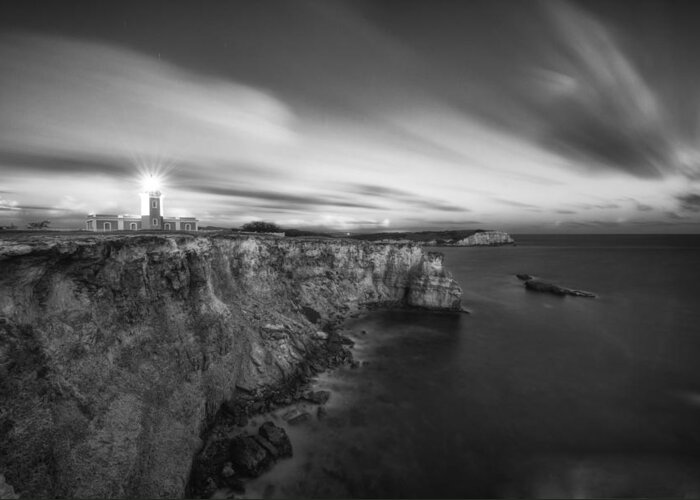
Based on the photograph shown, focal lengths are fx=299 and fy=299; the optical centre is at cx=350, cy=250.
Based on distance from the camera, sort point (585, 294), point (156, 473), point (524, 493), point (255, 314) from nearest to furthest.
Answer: point (156, 473)
point (524, 493)
point (255, 314)
point (585, 294)

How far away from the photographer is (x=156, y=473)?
13023 millimetres

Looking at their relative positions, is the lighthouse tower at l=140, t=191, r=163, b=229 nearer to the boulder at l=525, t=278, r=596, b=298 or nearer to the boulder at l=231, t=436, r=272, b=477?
the boulder at l=231, t=436, r=272, b=477

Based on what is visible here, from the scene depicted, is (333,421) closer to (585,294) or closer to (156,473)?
(156,473)

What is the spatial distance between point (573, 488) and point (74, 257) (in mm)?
27727

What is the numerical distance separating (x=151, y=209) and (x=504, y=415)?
47921mm

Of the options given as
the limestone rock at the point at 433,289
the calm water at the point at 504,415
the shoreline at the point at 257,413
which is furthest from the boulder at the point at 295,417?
the limestone rock at the point at 433,289

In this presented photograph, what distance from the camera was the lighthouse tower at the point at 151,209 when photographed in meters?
41.9

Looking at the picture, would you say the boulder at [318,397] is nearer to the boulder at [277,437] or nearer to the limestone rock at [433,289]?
the boulder at [277,437]

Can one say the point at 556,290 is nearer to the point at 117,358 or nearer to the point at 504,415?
the point at 504,415

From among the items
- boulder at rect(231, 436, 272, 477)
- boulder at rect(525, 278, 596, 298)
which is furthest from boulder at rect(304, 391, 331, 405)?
boulder at rect(525, 278, 596, 298)

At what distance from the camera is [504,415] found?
863 inches


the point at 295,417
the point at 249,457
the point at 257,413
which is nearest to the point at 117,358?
the point at 249,457

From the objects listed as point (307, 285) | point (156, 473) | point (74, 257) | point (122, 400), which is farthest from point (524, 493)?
point (307, 285)

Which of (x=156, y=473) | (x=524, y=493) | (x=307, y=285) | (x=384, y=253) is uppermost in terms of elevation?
(x=384, y=253)
